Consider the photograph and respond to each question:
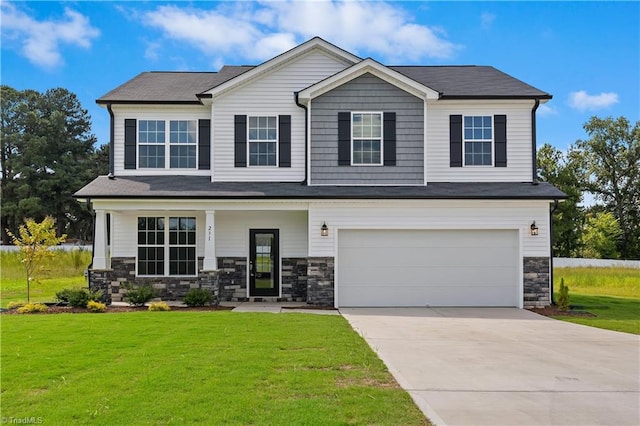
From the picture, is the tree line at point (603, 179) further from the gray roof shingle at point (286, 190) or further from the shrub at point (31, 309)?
the shrub at point (31, 309)

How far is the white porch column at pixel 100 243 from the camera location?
15.2 metres

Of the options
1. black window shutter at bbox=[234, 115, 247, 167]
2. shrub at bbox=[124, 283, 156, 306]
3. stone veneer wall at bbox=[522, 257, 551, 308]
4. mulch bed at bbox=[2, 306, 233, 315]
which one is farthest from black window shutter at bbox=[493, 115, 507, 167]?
shrub at bbox=[124, 283, 156, 306]

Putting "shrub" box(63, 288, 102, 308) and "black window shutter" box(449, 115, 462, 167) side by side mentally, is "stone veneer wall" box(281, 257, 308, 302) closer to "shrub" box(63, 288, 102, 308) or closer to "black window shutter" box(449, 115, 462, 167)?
"shrub" box(63, 288, 102, 308)

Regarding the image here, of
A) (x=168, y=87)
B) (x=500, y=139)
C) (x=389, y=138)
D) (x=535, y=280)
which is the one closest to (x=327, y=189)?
(x=389, y=138)

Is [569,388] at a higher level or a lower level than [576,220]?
lower

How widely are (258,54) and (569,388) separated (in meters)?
17.0

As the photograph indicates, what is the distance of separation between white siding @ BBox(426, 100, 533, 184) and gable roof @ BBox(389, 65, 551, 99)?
249 mm

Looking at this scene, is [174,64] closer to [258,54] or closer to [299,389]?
[258,54]

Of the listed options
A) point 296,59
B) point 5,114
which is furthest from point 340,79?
point 5,114

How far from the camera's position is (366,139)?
641 inches

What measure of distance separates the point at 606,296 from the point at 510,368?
46.7 ft

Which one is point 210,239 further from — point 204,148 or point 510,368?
point 510,368

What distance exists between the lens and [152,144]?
1716cm

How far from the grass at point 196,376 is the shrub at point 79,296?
10.7 feet
